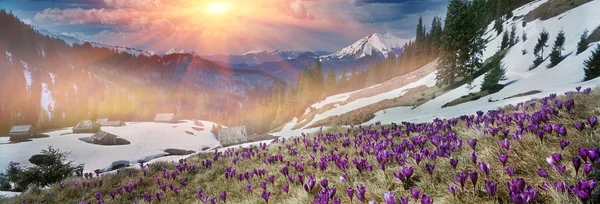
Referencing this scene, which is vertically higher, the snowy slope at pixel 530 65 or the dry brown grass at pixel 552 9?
the dry brown grass at pixel 552 9

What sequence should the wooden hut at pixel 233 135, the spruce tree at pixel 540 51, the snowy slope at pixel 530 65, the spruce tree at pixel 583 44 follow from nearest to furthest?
the snowy slope at pixel 530 65 → the spruce tree at pixel 583 44 → the spruce tree at pixel 540 51 → the wooden hut at pixel 233 135

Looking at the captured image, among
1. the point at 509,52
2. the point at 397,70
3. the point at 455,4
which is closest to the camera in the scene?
the point at 455,4

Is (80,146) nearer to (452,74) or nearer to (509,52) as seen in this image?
(452,74)

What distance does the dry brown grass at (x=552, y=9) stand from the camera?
58.1m

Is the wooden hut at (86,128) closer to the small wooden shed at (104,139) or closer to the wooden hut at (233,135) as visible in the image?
the small wooden shed at (104,139)

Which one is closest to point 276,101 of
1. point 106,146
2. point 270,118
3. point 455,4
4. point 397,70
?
point 270,118

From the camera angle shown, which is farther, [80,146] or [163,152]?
[80,146]

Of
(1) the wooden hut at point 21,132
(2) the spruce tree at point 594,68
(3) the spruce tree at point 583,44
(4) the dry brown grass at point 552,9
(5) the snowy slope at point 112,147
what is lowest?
(5) the snowy slope at point 112,147

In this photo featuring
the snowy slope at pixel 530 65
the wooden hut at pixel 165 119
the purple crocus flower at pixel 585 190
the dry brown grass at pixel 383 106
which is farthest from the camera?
the wooden hut at pixel 165 119

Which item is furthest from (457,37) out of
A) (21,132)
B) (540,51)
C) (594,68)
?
(21,132)

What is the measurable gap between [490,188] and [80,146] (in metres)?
81.3

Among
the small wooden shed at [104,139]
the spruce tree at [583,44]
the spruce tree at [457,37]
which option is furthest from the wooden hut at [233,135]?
the spruce tree at [583,44]

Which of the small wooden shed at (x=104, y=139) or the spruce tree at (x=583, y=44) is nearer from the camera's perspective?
the spruce tree at (x=583, y=44)

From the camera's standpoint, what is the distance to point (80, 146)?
64312mm
